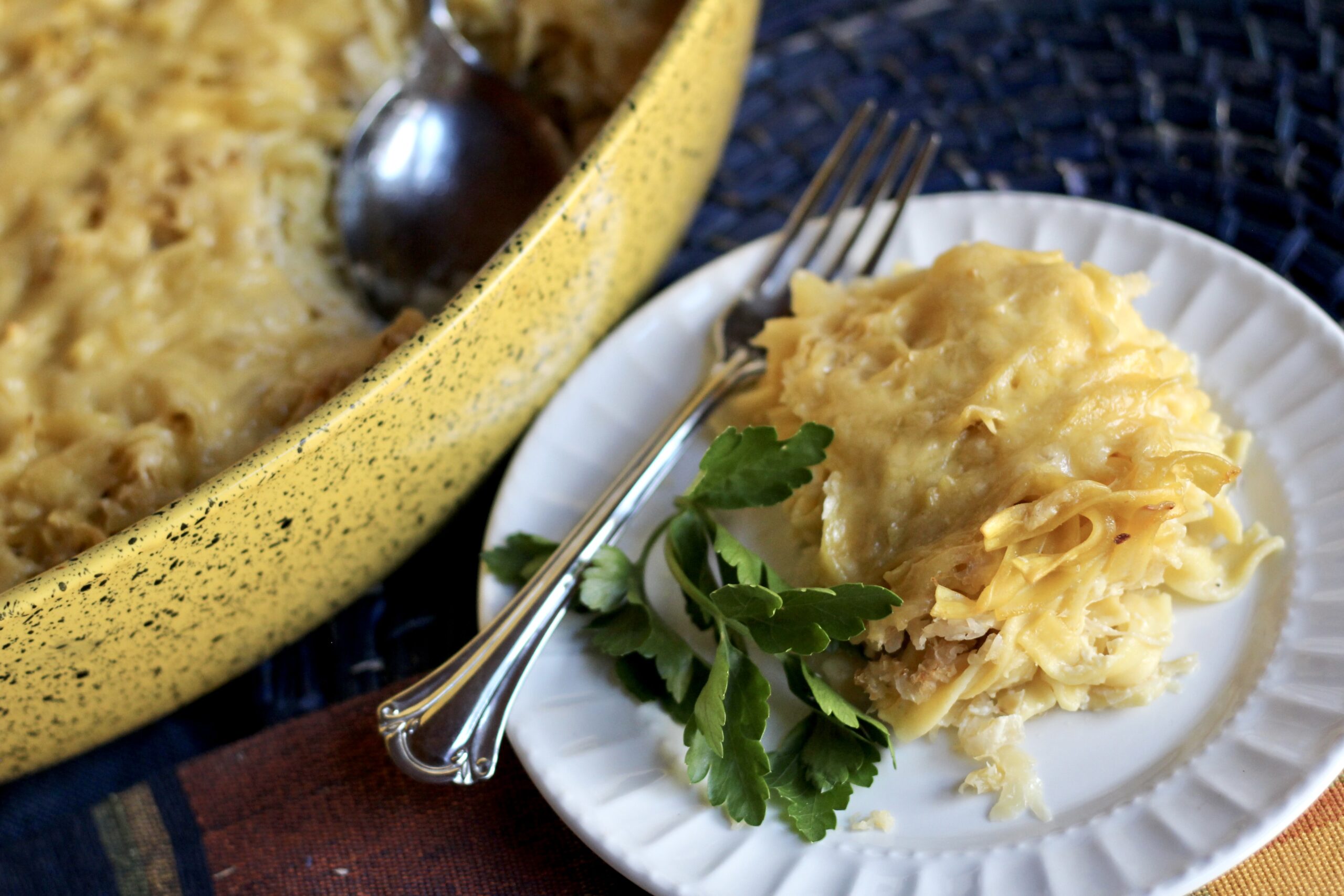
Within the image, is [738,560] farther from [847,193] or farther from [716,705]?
[847,193]

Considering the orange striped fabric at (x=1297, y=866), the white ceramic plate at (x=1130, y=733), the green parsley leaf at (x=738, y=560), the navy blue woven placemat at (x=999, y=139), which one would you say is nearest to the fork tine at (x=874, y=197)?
the navy blue woven placemat at (x=999, y=139)

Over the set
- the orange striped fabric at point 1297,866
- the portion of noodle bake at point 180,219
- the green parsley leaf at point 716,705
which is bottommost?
the orange striped fabric at point 1297,866

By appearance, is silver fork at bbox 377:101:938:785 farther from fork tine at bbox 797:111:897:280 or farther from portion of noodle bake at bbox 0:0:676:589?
portion of noodle bake at bbox 0:0:676:589

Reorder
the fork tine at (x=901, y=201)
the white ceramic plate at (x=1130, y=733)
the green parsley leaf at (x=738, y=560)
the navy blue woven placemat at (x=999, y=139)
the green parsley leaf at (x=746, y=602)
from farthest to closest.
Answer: the fork tine at (x=901, y=201) < the navy blue woven placemat at (x=999, y=139) < the green parsley leaf at (x=738, y=560) < the green parsley leaf at (x=746, y=602) < the white ceramic plate at (x=1130, y=733)

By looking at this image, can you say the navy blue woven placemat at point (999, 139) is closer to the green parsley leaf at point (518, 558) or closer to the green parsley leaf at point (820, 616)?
the green parsley leaf at point (518, 558)

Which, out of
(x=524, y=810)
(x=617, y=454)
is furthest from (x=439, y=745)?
(x=617, y=454)

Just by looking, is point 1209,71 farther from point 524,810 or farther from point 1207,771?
point 524,810

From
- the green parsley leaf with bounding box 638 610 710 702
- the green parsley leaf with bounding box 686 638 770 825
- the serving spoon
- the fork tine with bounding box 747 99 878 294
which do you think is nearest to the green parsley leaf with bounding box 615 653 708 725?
the green parsley leaf with bounding box 638 610 710 702
